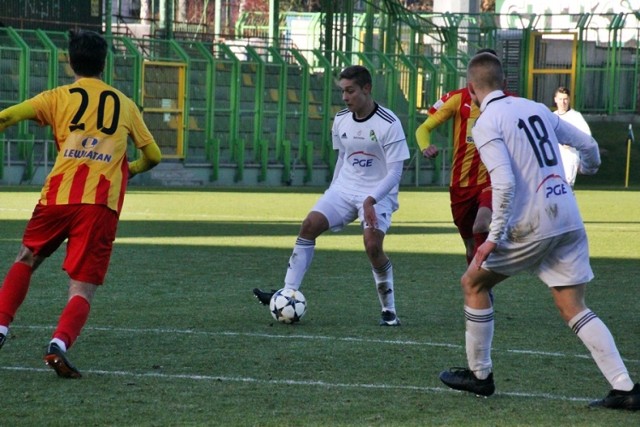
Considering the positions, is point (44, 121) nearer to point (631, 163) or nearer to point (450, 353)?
point (450, 353)

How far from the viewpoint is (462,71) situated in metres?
36.5

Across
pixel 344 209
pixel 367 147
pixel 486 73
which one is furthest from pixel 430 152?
pixel 486 73

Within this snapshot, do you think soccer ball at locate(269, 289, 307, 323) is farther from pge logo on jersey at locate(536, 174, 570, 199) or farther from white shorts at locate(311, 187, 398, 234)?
pge logo on jersey at locate(536, 174, 570, 199)

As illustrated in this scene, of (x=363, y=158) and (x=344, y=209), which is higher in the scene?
(x=363, y=158)

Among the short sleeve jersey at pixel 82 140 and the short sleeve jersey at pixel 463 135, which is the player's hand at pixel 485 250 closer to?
the short sleeve jersey at pixel 82 140

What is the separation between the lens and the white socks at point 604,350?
641 cm

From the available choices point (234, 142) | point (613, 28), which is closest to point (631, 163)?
point (613, 28)

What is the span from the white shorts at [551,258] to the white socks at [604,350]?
21cm

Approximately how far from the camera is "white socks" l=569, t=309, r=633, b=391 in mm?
6406

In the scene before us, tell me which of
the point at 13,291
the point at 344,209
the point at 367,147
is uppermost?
the point at 367,147

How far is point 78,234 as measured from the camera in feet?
23.4

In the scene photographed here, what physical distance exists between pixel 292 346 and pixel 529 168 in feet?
8.24

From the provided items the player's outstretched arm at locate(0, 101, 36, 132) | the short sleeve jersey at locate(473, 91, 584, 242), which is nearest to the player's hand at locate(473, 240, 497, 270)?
the short sleeve jersey at locate(473, 91, 584, 242)

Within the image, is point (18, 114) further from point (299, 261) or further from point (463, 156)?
point (463, 156)
